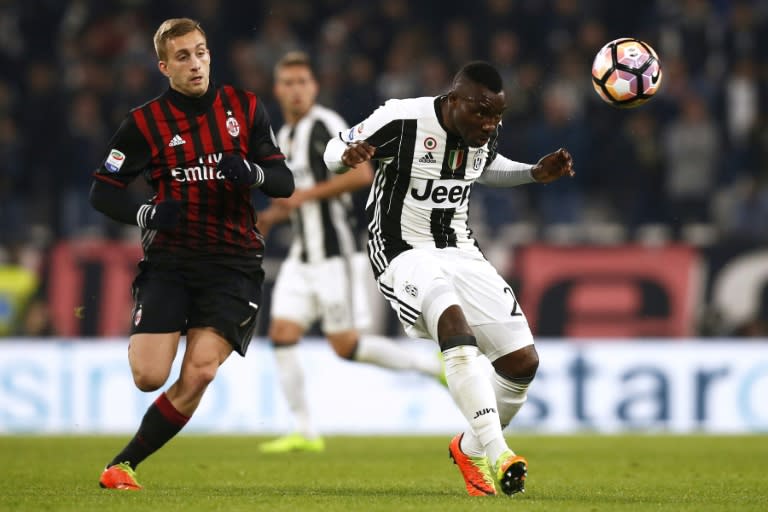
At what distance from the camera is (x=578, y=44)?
1596 cm

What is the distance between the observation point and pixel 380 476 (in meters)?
8.24

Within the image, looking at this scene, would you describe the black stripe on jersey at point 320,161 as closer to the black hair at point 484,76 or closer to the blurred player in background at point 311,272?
the blurred player in background at point 311,272

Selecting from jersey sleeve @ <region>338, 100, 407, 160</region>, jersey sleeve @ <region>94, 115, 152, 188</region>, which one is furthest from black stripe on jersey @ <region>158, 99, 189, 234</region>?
jersey sleeve @ <region>338, 100, 407, 160</region>

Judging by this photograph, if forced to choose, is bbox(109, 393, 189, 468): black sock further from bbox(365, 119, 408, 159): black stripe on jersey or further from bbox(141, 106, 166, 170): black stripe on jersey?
bbox(365, 119, 408, 159): black stripe on jersey

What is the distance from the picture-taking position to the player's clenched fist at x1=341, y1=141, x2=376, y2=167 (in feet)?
22.1

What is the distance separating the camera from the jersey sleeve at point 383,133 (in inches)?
279

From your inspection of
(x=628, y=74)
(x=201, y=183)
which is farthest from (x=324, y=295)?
(x=628, y=74)

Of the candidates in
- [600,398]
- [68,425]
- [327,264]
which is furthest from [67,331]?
[600,398]

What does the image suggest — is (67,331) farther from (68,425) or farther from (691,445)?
(691,445)

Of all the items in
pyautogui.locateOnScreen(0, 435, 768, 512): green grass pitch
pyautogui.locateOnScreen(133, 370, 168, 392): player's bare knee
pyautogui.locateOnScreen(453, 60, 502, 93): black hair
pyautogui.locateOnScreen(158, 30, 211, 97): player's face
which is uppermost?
pyautogui.locateOnScreen(158, 30, 211, 97): player's face

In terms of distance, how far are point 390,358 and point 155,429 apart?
13.3 ft

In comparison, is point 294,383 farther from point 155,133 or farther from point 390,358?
point 155,133

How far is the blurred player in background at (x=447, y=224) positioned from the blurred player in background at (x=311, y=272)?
11.3 feet

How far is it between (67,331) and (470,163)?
25.1 ft
